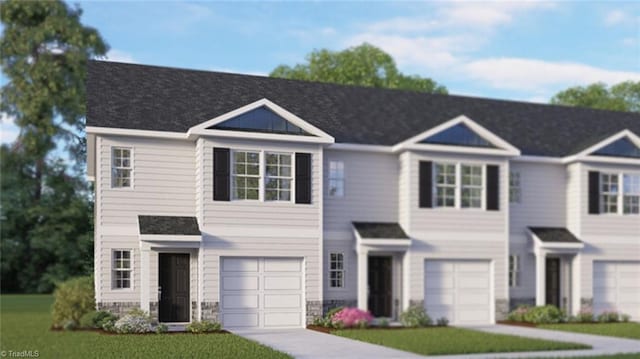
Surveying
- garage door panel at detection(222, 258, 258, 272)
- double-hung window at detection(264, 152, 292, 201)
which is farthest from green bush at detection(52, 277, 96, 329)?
double-hung window at detection(264, 152, 292, 201)

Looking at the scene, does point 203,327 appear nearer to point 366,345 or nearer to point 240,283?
point 240,283

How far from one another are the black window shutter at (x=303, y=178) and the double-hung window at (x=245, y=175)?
117 centimetres

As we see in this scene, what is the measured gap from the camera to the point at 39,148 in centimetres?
4453

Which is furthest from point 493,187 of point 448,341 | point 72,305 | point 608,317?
point 72,305

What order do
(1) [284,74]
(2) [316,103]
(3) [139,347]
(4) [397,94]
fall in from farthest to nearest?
(1) [284,74] < (4) [397,94] < (2) [316,103] < (3) [139,347]

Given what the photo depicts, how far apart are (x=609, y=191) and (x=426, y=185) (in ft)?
23.5

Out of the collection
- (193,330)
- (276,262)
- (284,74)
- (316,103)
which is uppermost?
(284,74)

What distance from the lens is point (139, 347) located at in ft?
57.5

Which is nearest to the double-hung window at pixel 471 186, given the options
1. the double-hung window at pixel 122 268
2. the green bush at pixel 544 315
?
the green bush at pixel 544 315

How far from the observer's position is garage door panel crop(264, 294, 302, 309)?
2338cm

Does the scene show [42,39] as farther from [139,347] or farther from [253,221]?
[139,347]

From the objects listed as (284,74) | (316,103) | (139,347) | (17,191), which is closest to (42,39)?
(17,191)

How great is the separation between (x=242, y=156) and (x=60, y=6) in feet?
93.4

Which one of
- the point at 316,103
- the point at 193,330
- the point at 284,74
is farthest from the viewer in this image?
the point at 284,74
